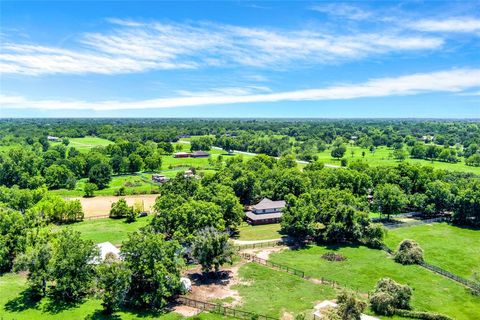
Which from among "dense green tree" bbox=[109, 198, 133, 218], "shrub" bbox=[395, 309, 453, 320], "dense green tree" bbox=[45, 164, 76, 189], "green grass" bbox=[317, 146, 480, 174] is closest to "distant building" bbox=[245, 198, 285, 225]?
"dense green tree" bbox=[109, 198, 133, 218]

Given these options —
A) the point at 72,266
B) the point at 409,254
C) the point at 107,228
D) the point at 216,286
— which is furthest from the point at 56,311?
the point at 409,254

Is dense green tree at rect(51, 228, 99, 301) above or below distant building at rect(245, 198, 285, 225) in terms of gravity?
above

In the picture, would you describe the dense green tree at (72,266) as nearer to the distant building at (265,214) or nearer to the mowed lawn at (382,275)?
the mowed lawn at (382,275)

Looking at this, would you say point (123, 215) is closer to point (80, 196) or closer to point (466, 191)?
point (80, 196)

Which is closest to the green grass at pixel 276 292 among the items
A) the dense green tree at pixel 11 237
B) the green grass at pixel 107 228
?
the green grass at pixel 107 228

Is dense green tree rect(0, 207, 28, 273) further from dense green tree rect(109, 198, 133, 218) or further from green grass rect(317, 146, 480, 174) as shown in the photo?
green grass rect(317, 146, 480, 174)

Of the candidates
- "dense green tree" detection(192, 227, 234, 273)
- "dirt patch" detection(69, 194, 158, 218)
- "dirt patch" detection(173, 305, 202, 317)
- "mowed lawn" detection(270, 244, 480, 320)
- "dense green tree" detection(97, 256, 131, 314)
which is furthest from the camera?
"dirt patch" detection(69, 194, 158, 218)
